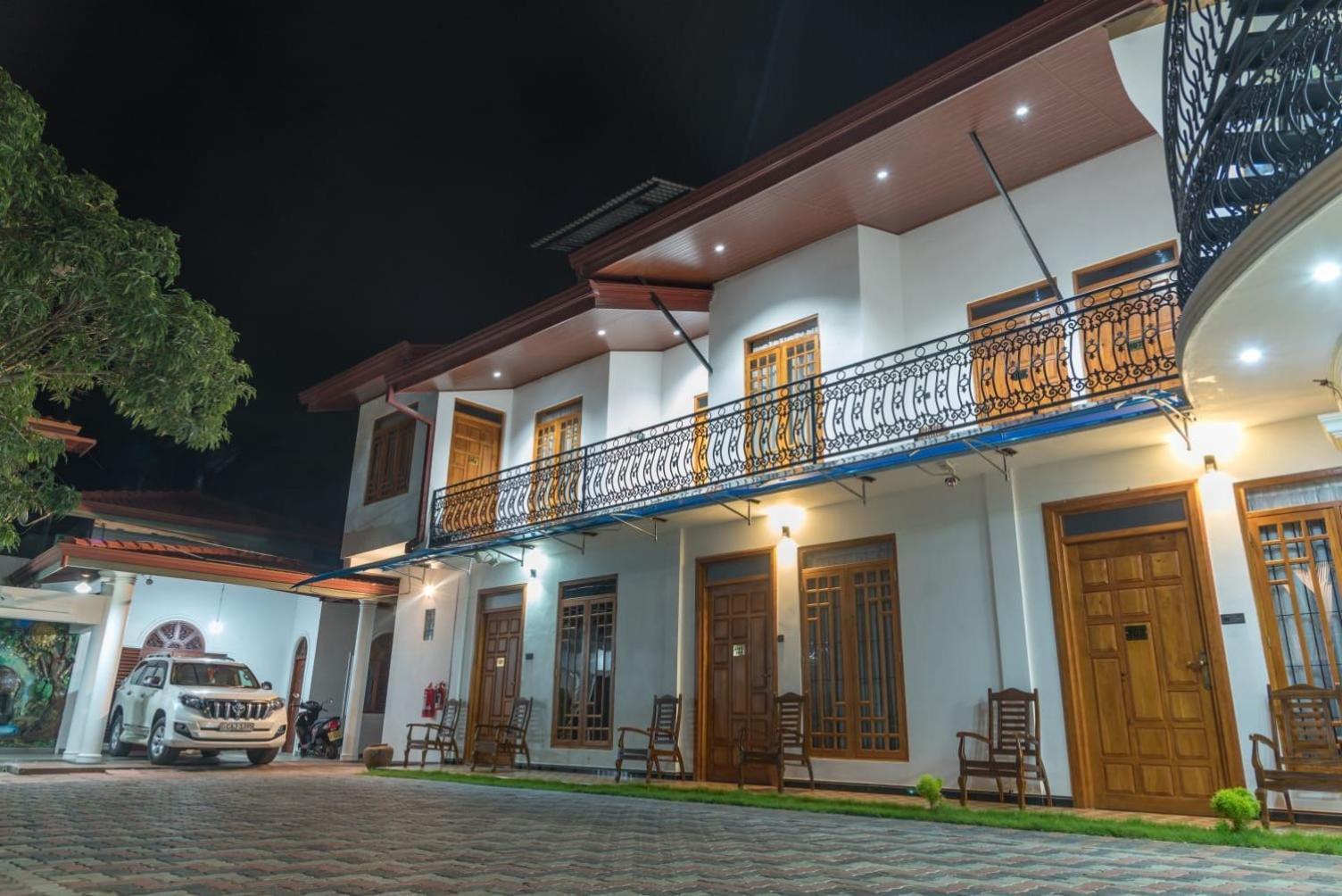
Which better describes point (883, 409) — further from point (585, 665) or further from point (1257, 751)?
point (585, 665)

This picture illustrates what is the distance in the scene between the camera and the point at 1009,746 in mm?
7887

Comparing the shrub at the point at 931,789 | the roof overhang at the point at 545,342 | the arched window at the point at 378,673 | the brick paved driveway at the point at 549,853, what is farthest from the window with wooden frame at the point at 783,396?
the arched window at the point at 378,673

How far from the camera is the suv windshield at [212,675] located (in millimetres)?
12938

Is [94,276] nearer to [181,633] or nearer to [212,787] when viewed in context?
[212,787]

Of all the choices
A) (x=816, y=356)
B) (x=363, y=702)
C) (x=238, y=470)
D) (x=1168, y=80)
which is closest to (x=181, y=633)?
(x=363, y=702)

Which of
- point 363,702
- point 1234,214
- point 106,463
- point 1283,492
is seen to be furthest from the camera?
point 106,463

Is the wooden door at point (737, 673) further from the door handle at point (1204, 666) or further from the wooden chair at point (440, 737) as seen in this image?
the door handle at point (1204, 666)

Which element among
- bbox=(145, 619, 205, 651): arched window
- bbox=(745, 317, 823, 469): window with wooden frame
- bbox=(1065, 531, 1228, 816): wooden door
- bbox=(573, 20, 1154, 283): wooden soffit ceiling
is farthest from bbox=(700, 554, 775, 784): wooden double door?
bbox=(145, 619, 205, 651): arched window

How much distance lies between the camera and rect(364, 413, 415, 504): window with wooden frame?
50.3 ft

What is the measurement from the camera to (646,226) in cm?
1121

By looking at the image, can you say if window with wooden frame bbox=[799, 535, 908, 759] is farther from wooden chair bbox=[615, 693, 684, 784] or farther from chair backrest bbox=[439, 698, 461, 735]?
chair backrest bbox=[439, 698, 461, 735]

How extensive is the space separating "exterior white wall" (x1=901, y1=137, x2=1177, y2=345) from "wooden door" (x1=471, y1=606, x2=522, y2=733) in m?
6.83

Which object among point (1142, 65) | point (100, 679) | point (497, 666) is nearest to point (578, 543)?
point (497, 666)

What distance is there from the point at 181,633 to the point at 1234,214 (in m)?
20.1
